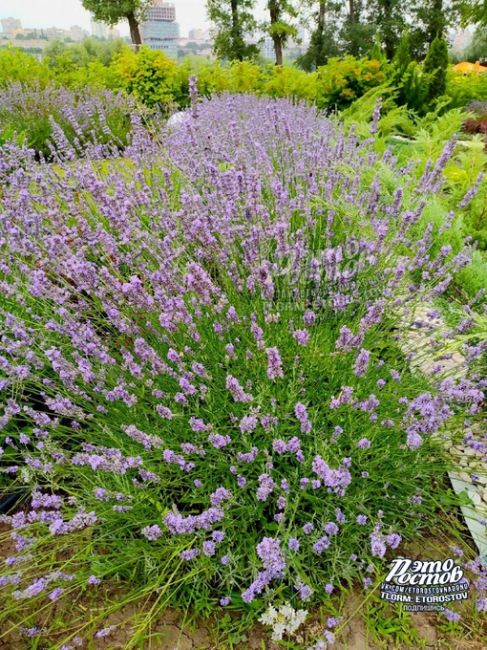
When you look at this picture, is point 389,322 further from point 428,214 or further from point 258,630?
point 258,630

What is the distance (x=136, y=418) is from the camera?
71.1 inches

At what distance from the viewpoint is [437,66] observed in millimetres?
9039

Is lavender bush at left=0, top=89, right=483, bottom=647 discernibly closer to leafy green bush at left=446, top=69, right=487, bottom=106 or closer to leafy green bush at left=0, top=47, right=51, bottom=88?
leafy green bush at left=446, top=69, right=487, bottom=106

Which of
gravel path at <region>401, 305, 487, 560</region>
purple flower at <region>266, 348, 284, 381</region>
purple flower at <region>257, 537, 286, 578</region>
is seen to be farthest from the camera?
gravel path at <region>401, 305, 487, 560</region>

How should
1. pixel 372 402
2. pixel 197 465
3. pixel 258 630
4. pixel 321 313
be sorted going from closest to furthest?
pixel 372 402, pixel 258 630, pixel 197 465, pixel 321 313

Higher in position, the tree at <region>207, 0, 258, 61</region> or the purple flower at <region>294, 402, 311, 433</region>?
the tree at <region>207, 0, 258, 61</region>

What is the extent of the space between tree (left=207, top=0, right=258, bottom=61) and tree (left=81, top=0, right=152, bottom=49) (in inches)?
116

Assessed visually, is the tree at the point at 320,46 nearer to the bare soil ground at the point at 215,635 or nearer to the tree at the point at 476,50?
the tree at the point at 476,50

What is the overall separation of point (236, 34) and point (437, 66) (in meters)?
12.4

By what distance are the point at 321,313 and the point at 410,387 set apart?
489mm

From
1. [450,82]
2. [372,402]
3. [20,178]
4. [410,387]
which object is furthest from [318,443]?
[450,82]

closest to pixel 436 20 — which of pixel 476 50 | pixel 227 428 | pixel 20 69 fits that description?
pixel 476 50

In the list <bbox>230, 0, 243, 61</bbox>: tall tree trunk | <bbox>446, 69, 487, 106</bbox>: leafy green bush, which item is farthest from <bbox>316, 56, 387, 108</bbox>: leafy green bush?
<bbox>230, 0, 243, 61</bbox>: tall tree trunk

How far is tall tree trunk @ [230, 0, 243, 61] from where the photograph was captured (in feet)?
60.1
